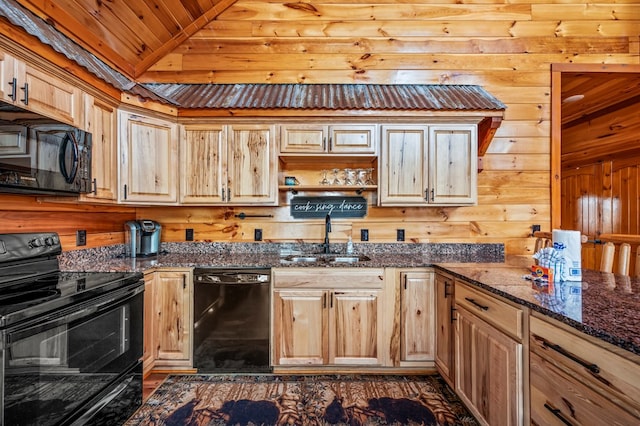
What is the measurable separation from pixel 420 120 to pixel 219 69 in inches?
82.0

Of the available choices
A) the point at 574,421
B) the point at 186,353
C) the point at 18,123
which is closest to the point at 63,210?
the point at 18,123

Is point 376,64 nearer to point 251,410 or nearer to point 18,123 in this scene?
point 18,123

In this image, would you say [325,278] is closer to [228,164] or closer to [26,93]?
[228,164]

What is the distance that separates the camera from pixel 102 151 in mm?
2285

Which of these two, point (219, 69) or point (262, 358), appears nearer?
point (262, 358)

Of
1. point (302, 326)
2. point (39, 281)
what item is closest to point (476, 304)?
point (302, 326)

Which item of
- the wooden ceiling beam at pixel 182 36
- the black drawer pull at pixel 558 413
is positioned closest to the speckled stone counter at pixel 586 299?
the black drawer pull at pixel 558 413

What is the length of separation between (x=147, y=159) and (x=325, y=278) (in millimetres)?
1780

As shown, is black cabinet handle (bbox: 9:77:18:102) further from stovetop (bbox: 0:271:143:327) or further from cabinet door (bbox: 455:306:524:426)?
cabinet door (bbox: 455:306:524:426)

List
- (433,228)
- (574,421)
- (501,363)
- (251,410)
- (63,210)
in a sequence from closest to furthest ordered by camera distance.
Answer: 1. (574,421)
2. (501,363)
3. (251,410)
4. (63,210)
5. (433,228)

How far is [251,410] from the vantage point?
2.03 meters

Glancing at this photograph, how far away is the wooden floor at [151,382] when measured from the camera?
2215 mm

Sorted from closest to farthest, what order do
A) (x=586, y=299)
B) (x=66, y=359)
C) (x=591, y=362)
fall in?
1. (x=591, y=362)
2. (x=586, y=299)
3. (x=66, y=359)

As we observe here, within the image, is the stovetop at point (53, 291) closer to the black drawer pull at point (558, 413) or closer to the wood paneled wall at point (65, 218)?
the wood paneled wall at point (65, 218)
